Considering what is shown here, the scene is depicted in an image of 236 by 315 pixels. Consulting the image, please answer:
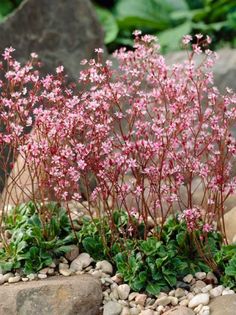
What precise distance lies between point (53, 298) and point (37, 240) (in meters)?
0.41

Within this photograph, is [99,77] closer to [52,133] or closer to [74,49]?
[52,133]

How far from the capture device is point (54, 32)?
5852mm

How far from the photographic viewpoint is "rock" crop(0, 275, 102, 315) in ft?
11.9

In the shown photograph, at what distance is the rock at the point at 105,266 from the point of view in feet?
12.9

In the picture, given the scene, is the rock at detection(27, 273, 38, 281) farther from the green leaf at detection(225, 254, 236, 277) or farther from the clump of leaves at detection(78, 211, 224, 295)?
the green leaf at detection(225, 254, 236, 277)

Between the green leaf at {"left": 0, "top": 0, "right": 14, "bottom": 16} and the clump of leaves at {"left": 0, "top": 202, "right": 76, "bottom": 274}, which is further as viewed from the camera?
the green leaf at {"left": 0, "top": 0, "right": 14, "bottom": 16}

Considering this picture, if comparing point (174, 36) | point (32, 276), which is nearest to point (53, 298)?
point (32, 276)

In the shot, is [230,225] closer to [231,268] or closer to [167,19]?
[231,268]

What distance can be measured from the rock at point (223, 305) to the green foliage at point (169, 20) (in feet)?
14.8

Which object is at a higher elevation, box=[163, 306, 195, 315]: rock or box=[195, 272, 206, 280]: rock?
box=[195, 272, 206, 280]: rock

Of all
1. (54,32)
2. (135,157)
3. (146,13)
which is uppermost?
(146,13)

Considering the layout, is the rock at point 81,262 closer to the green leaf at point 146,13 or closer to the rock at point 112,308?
the rock at point 112,308

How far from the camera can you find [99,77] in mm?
3623

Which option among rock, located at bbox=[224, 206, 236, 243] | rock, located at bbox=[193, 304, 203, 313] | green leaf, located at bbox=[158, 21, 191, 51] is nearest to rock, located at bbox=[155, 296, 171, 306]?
rock, located at bbox=[193, 304, 203, 313]
